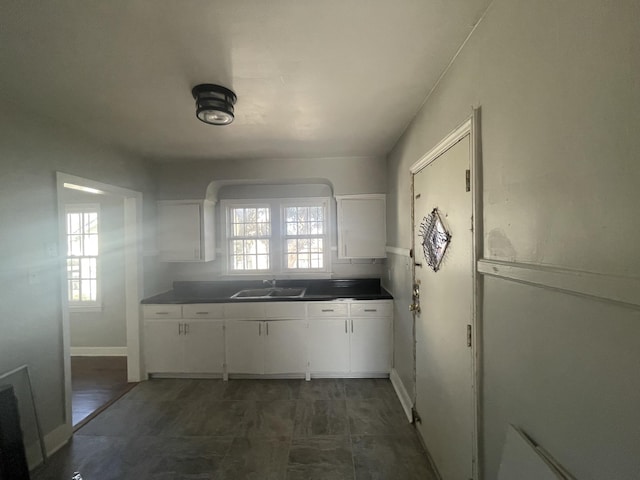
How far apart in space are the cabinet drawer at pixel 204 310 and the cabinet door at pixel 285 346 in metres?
0.58

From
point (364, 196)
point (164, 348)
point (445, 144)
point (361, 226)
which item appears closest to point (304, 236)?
point (361, 226)

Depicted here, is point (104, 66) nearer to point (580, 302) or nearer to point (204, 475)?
point (580, 302)

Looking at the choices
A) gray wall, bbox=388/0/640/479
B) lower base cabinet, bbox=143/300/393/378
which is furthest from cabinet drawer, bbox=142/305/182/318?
gray wall, bbox=388/0/640/479

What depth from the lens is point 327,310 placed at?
3049mm

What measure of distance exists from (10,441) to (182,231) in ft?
7.42

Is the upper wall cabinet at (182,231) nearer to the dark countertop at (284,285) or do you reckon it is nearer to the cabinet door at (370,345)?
the dark countertop at (284,285)

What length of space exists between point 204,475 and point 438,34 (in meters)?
3.04

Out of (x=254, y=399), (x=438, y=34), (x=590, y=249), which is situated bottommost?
(x=254, y=399)

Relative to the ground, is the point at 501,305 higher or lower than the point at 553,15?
lower

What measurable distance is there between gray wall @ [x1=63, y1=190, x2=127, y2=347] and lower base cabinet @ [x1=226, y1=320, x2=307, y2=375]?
1939mm

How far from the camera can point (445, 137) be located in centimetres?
153

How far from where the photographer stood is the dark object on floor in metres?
1.60

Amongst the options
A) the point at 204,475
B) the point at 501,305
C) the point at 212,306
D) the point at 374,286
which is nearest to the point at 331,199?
the point at 374,286

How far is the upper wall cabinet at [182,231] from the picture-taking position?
3410mm
